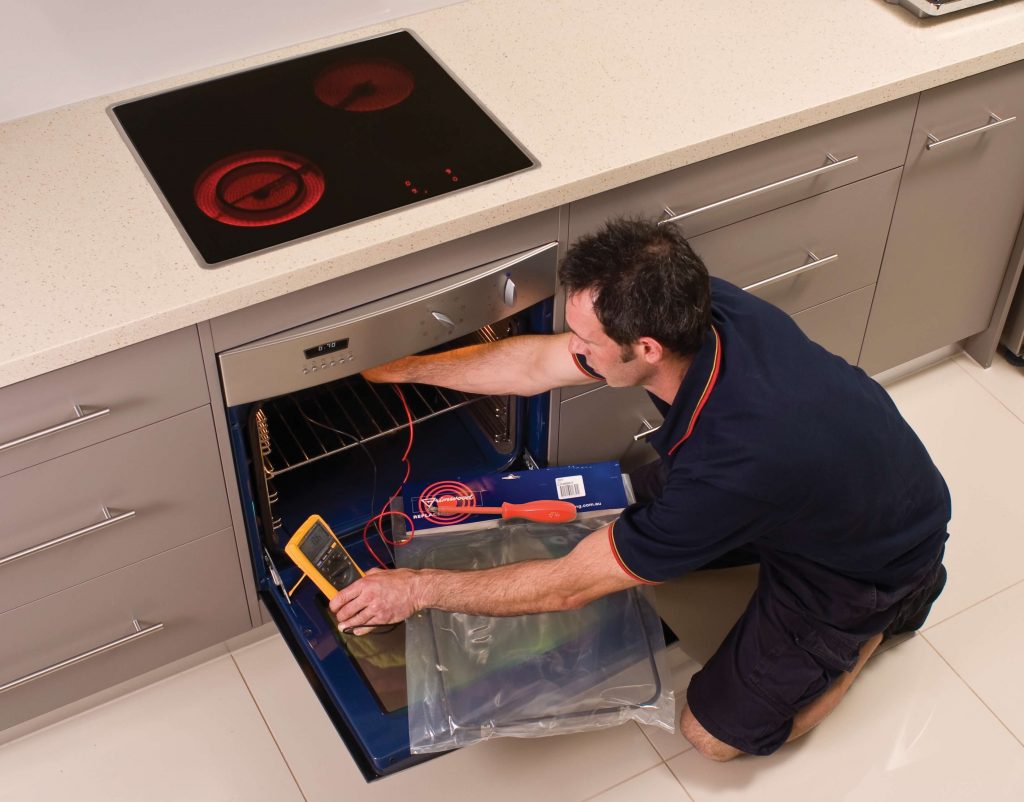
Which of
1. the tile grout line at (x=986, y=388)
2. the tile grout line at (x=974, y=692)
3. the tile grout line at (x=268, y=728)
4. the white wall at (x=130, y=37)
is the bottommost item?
the tile grout line at (x=974, y=692)

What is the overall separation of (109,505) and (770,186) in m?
1.14

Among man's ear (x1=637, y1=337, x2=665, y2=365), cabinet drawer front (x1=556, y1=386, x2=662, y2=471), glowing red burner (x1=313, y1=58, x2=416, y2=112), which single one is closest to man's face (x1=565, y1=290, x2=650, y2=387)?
man's ear (x1=637, y1=337, x2=665, y2=365)

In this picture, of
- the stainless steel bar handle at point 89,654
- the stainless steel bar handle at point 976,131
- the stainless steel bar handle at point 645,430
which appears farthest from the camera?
the stainless steel bar handle at point 645,430

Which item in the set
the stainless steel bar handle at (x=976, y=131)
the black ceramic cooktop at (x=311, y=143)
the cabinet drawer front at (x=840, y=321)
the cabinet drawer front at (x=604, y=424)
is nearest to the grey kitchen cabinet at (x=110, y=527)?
the black ceramic cooktop at (x=311, y=143)

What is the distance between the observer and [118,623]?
1.89 m

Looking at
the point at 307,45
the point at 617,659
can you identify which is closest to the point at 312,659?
the point at 617,659

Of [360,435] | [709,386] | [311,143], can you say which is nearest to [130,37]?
[311,143]

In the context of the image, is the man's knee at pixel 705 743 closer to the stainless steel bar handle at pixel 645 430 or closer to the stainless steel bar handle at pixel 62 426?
the stainless steel bar handle at pixel 645 430

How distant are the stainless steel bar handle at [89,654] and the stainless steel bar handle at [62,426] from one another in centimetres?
47

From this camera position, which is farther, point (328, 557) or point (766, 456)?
point (328, 557)

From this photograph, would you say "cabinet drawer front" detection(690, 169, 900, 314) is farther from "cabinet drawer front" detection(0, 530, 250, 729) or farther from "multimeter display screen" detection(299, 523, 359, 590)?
"cabinet drawer front" detection(0, 530, 250, 729)

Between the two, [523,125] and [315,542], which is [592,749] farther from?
[523,125]

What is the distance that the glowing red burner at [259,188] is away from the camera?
1.65 m

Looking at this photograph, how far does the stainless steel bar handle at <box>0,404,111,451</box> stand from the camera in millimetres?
1533
